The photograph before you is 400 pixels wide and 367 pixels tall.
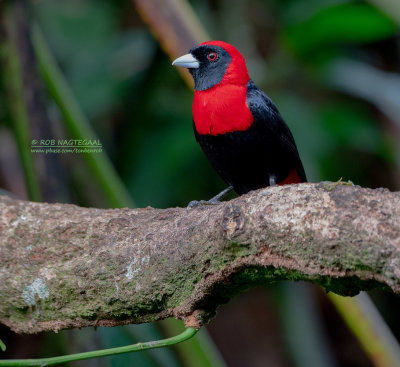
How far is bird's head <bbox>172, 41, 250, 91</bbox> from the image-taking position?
9.00ft

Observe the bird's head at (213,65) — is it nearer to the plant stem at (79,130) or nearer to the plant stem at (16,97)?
the plant stem at (79,130)

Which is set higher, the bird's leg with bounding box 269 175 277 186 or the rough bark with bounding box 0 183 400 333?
the rough bark with bounding box 0 183 400 333

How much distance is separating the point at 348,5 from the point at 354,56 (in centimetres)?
104

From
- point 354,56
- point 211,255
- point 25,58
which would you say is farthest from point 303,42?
point 211,255

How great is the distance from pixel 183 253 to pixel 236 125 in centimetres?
101

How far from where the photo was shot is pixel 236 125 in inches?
101

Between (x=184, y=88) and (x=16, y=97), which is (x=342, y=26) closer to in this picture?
(x=184, y=88)

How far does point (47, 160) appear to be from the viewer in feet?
9.65

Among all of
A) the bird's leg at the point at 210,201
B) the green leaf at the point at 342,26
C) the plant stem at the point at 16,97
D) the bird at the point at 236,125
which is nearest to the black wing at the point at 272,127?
the bird at the point at 236,125

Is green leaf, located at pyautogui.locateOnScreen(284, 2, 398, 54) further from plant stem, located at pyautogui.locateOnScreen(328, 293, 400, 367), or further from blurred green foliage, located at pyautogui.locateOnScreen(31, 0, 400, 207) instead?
plant stem, located at pyautogui.locateOnScreen(328, 293, 400, 367)

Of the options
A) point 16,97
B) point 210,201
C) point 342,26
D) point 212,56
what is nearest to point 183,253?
point 210,201

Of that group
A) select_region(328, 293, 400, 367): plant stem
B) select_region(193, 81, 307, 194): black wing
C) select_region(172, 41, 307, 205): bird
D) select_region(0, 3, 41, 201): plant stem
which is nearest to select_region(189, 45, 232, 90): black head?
select_region(172, 41, 307, 205): bird

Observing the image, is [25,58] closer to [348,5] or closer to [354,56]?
[348,5]

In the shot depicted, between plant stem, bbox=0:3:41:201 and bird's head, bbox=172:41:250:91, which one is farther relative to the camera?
plant stem, bbox=0:3:41:201
